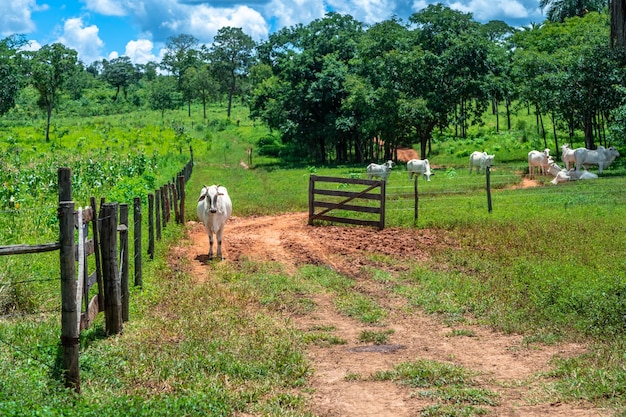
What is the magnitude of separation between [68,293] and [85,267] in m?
1.00

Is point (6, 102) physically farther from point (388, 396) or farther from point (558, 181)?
point (388, 396)

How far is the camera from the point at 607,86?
34656mm

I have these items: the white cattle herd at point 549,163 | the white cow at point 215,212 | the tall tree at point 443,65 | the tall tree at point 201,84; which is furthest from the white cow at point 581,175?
the tall tree at point 201,84

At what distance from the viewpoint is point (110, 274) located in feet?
29.6

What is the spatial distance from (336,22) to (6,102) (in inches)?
1085

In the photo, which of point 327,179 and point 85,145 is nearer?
point 327,179

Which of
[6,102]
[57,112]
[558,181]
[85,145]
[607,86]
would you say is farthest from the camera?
[57,112]

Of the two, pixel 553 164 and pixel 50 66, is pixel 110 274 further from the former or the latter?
pixel 50 66

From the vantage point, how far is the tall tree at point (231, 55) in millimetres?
84688

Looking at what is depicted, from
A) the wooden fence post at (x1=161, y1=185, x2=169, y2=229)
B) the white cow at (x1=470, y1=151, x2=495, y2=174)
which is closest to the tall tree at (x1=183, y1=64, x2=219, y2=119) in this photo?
the white cow at (x1=470, y1=151, x2=495, y2=174)

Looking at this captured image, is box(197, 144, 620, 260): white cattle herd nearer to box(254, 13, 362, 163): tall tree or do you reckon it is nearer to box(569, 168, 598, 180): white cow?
box(569, 168, 598, 180): white cow

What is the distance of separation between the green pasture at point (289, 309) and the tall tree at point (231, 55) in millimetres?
62353

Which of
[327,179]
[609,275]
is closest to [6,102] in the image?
[327,179]

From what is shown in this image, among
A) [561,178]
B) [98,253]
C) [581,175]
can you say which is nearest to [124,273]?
[98,253]
